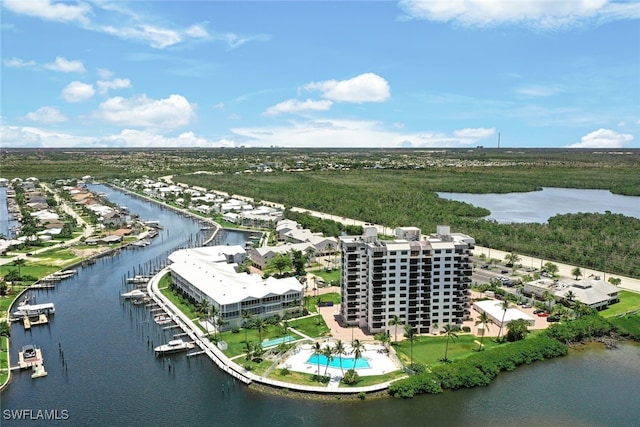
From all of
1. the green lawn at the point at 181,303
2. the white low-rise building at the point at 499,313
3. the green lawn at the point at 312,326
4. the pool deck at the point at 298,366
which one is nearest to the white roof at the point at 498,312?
the white low-rise building at the point at 499,313

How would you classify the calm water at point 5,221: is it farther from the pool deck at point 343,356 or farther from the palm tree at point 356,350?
the palm tree at point 356,350

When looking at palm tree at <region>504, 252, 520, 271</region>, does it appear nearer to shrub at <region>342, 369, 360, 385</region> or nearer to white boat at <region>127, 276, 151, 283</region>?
shrub at <region>342, 369, 360, 385</region>

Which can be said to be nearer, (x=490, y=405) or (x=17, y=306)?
(x=490, y=405)

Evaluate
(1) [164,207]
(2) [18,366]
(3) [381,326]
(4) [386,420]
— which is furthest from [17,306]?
(1) [164,207]

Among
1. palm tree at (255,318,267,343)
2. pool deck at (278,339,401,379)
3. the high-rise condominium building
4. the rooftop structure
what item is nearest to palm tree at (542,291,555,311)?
the rooftop structure

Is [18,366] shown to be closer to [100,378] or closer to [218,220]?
[100,378]

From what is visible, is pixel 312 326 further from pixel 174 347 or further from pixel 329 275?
pixel 329 275
